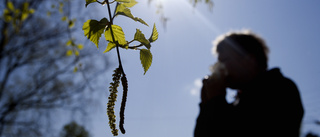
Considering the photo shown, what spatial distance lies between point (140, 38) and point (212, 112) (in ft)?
1.71

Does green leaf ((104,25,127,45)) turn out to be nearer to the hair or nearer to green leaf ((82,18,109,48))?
green leaf ((82,18,109,48))

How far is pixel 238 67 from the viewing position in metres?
0.96

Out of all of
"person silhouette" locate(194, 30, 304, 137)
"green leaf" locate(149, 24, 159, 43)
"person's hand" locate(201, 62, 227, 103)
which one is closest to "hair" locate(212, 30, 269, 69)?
"person silhouette" locate(194, 30, 304, 137)

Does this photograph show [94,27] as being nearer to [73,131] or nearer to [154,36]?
[154,36]

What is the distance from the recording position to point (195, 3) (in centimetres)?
108

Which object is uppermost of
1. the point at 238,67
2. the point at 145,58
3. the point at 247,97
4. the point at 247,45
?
the point at 247,45

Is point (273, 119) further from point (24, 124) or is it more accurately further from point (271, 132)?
point (24, 124)

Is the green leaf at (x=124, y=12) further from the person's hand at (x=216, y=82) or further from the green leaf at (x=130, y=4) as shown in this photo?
the person's hand at (x=216, y=82)

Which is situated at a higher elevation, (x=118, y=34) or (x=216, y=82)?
(x=216, y=82)

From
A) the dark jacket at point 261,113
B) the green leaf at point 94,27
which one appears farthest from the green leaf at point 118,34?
the dark jacket at point 261,113

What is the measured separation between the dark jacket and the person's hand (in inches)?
1.7

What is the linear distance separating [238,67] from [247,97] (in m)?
0.15

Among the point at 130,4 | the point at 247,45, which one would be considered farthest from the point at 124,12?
the point at 247,45

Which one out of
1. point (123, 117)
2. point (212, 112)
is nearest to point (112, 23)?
point (123, 117)
